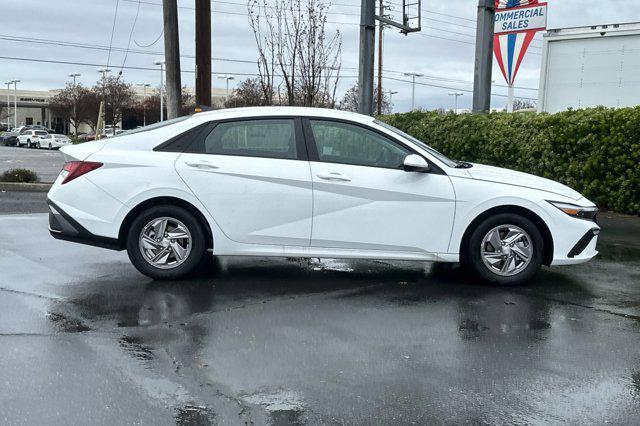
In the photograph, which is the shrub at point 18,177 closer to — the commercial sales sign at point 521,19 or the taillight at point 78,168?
the taillight at point 78,168

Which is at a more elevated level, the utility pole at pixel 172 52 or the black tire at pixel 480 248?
the utility pole at pixel 172 52

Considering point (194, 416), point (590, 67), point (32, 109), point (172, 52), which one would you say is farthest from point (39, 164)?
point (32, 109)

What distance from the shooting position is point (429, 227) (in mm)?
6625

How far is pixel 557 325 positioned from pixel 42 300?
415 cm

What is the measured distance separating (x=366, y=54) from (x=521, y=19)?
3.91m

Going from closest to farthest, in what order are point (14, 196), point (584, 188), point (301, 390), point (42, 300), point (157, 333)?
point (301, 390)
point (157, 333)
point (42, 300)
point (584, 188)
point (14, 196)

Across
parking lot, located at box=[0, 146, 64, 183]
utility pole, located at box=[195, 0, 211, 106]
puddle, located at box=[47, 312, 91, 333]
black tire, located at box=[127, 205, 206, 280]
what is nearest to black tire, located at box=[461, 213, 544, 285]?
black tire, located at box=[127, 205, 206, 280]

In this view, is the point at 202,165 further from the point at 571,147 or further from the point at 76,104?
the point at 76,104

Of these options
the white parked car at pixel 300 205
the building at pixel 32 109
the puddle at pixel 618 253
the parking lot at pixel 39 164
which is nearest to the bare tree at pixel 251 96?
the parking lot at pixel 39 164

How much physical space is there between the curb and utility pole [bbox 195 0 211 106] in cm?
390

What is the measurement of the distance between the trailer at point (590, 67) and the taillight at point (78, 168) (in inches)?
446

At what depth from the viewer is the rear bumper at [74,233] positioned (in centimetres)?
659

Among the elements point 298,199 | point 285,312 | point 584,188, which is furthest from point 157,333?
point 584,188

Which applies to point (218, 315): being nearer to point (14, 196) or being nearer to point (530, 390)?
point (530, 390)
